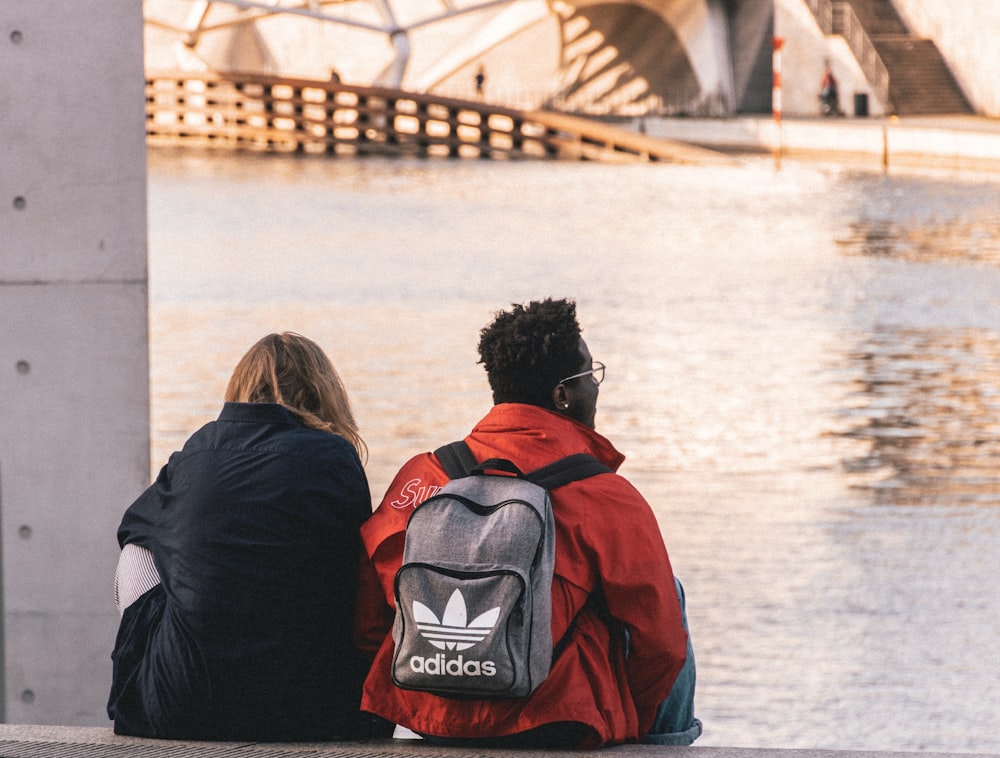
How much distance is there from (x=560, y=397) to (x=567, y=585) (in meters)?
0.37

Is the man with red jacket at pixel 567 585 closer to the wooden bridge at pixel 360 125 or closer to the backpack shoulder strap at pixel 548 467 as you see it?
the backpack shoulder strap at pixel 548 467

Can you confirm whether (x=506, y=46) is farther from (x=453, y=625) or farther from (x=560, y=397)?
(x=453, y=625)

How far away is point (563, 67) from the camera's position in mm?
50812

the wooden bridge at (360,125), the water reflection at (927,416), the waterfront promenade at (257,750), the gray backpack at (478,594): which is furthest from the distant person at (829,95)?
the gray backpack at (478,594)

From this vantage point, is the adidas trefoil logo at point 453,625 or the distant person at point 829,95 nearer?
the adidas trefoil logo at point 453,625

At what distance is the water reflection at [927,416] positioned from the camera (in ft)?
25.3

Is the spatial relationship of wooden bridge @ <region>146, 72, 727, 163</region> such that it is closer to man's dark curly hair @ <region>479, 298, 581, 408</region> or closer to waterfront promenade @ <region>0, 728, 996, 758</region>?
man's dark curly hair @ <region>479, 298, 581, 408</region>

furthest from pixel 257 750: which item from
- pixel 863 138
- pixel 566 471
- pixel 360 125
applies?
pixel 360 125

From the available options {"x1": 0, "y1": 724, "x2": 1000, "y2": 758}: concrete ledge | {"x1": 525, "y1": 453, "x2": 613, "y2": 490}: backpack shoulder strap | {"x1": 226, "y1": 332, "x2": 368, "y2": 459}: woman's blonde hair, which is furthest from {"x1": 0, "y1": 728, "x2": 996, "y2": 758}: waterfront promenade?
{"x1": 226, "y1": 332, "x2": 368, "y2": 459}: woman's blonde hair

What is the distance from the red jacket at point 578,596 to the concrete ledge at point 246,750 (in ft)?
0.17

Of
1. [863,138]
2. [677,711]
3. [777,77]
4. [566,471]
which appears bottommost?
[677,711]

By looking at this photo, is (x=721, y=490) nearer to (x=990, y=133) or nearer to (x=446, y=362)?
(x=446, y=362)

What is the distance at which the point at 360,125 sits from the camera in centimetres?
3931

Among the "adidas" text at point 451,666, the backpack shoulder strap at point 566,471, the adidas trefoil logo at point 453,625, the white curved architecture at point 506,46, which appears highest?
the white curved architecture at point 506,46
